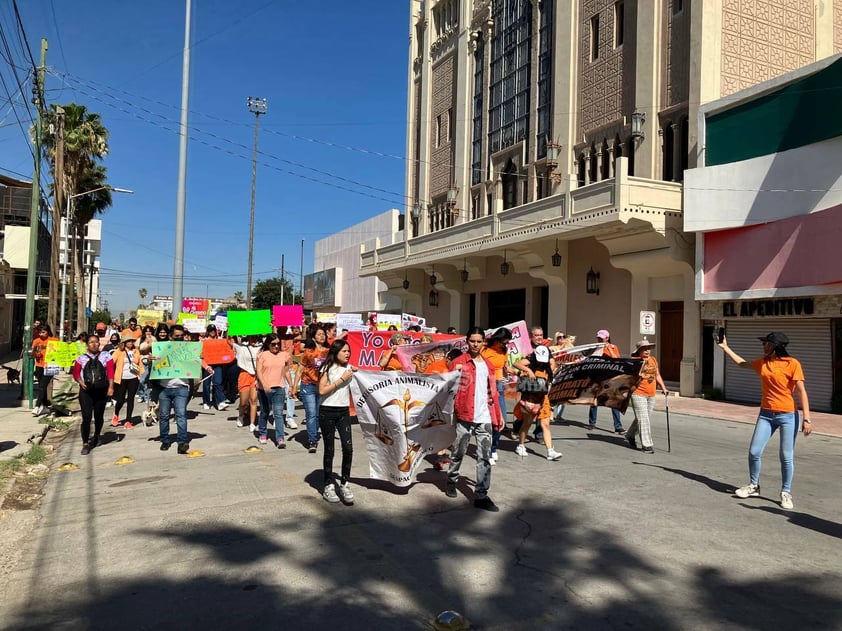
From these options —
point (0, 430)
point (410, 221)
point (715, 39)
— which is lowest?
point (0, 430)

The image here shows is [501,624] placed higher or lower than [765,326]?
lower

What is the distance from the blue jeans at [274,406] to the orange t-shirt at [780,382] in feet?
21.1

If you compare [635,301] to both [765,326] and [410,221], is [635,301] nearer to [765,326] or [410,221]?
[765,326]

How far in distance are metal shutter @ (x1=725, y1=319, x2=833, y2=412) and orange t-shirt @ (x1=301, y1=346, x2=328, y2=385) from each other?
13344 mm

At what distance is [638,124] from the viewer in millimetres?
20219

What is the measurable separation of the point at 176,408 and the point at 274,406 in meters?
1.42

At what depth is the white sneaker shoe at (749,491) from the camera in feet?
22.4

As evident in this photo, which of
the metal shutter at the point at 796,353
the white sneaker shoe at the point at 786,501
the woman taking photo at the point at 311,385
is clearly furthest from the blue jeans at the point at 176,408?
the metal shutter at the point at 796,353

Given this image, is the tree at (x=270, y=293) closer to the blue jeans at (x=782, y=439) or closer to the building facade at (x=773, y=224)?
the building facade at (x=773, y=224)

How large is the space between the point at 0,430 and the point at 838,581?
12.1 m

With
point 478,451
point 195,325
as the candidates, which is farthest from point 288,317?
point 478,451

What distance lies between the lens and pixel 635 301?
21562mm

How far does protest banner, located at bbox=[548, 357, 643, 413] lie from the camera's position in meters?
9.61

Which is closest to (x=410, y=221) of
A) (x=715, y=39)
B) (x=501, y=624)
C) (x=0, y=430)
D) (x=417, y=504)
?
(x=715, y=39)
